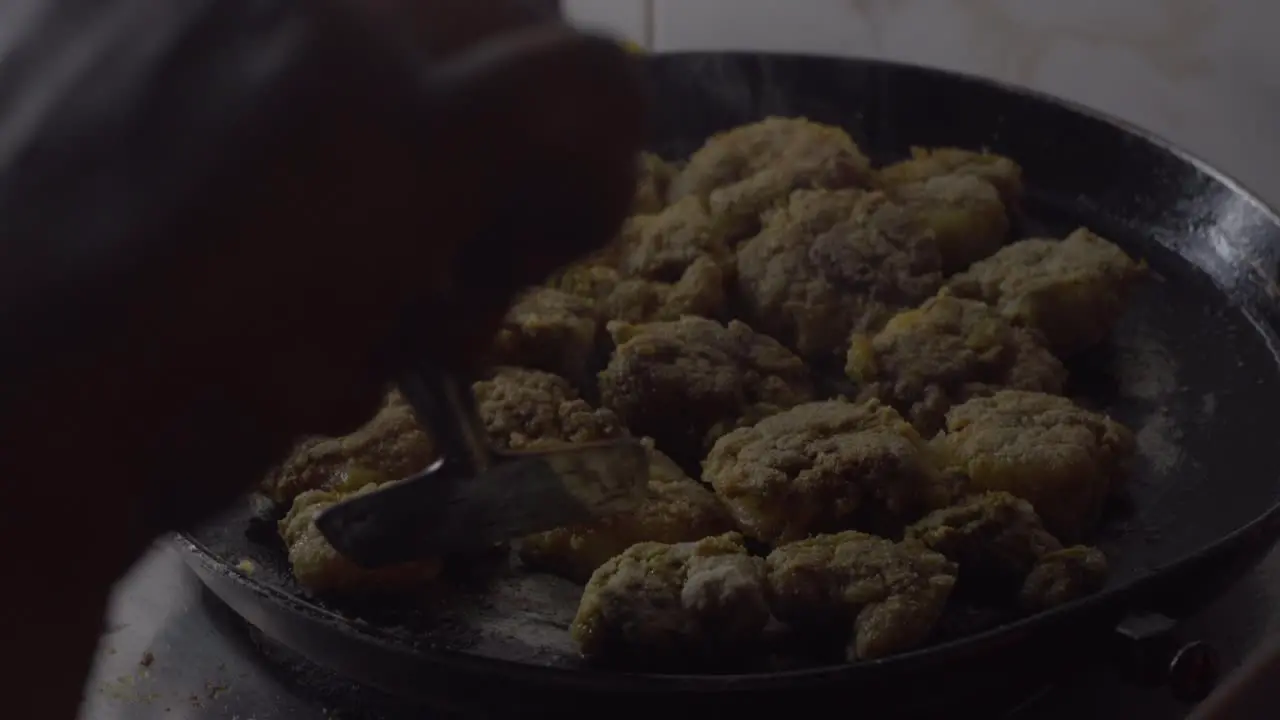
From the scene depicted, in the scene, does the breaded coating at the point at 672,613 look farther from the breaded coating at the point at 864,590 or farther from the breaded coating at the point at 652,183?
the breaded coating at the point at 652,183

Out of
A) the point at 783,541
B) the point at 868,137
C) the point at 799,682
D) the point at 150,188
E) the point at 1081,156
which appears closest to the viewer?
the point at 150,188

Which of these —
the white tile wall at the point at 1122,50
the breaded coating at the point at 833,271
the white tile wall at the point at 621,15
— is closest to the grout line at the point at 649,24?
the white tile wall at the point at 621,15

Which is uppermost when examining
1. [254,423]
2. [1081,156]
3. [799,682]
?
[1081,156]

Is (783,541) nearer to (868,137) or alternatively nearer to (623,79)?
(623,79)

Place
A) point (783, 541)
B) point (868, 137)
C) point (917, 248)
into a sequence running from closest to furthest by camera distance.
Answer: point (783, 541) < point (917, 248) < point (868, 137)

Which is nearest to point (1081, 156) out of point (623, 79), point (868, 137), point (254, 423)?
point (868, 137)

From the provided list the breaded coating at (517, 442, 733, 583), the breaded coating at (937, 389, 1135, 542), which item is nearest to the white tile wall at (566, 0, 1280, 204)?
the breaded coating at (937, 389, 1135, 542)

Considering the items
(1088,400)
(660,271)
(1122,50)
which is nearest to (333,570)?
(660,271)

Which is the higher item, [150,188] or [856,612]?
[150,188]
